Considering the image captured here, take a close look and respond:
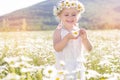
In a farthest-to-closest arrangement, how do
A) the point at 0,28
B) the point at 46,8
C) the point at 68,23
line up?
the point at 46,8
the point at 0,28
the point at 68,23

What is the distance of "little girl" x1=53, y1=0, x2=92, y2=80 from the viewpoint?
443cm

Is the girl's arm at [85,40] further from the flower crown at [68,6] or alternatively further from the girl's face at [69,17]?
the flower crown at [68,6]

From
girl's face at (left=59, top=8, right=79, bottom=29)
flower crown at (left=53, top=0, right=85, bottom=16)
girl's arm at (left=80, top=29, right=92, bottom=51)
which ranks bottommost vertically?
girl's arm at (left=80, top=29, right=92, bottom=51)

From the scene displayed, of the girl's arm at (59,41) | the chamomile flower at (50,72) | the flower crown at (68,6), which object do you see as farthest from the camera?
the flower crown at (68,6)

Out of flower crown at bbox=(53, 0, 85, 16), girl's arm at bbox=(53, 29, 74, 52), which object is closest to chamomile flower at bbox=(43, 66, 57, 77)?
girl's arm at bbox=(53, 29, 74, 52)

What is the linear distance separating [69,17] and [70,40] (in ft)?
0.93

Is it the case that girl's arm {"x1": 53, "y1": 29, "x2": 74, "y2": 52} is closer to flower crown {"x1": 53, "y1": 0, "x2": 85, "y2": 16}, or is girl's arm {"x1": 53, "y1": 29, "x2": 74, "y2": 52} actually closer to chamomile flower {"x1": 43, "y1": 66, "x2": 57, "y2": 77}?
flower crown {"x1": 53, "y1": 0, "x2": 85, "y2": 16}

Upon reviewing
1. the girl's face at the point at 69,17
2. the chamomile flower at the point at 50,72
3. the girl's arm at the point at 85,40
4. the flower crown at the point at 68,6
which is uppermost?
the flower crown at the point at 68,6

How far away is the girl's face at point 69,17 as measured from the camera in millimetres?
4426

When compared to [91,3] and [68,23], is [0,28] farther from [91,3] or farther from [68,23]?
[91,3]

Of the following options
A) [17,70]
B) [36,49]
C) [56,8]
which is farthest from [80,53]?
[36,49]

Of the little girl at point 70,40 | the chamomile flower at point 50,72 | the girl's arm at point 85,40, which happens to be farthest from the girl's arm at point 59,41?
the chamomile flower at point 50,72

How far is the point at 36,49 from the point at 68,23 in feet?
12.7

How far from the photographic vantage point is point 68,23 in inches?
176
